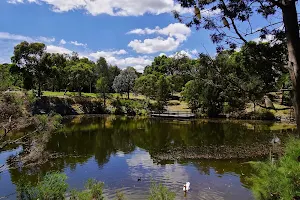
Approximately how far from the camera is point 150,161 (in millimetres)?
23469

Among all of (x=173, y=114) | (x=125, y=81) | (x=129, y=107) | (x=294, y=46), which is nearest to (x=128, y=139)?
(x=173, y=114)

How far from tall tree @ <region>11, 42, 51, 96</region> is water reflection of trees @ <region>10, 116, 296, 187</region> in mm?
14442

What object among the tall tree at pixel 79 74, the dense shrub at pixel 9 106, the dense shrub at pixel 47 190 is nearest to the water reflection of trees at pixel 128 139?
the dense shrub at pixel 47 190

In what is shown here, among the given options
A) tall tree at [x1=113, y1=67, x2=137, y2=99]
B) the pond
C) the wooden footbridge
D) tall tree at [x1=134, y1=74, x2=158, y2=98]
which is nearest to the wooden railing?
the wooden footbridge

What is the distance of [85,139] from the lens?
33344 mm

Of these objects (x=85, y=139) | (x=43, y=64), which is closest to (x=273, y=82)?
(x=85, y=139)

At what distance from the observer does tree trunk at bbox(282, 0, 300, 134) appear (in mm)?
5305

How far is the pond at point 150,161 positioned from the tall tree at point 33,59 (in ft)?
57.9

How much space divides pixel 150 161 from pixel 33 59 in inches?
1438

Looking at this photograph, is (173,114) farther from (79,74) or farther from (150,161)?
(150,161)

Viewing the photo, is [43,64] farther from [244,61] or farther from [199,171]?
[244,61]

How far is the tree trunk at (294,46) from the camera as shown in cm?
530

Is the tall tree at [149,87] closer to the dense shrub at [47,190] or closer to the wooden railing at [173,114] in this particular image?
the wooden railing at [173,114]

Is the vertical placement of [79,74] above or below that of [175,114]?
above
